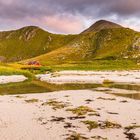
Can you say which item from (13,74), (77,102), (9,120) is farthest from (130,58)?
(9,120)

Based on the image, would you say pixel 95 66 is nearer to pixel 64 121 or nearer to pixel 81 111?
pixel 81 111

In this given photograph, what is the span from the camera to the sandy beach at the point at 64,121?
22.4 metres

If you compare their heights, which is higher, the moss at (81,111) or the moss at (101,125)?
the moss at (81,111)

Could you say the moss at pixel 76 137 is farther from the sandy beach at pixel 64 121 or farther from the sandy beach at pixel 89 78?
the sandy beach at pixel 89 78

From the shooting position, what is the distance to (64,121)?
2680cm

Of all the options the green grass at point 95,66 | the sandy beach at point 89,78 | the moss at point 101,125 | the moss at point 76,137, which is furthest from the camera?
the green grass at point 95,66

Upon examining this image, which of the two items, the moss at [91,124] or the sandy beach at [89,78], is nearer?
the moss at [91,124]

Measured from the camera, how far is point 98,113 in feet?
98.1

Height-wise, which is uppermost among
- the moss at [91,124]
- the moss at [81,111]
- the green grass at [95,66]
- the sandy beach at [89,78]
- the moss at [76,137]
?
the green grass at [95,66]

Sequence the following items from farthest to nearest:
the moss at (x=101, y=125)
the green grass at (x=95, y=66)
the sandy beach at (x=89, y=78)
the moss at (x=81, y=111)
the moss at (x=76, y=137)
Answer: the green grass at (x=95, y=66), the sandy beach at (x=89, y=78), the moss at (x=81, y=111), the moss at (x=101, y=125), the moss at (x=76, y=137)

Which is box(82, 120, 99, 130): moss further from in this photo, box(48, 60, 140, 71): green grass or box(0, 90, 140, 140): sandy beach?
box(48, 60, 140, 71): green grass

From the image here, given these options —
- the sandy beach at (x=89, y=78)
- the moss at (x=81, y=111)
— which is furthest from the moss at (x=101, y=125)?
the sandy beach at (x=89, y=78)

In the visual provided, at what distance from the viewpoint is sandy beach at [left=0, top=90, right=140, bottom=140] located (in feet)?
73.6

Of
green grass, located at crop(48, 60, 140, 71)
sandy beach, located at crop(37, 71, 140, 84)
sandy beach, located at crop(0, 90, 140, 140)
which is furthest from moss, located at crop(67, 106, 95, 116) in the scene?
green grass, located at crop(48, 60, 140, 71)
